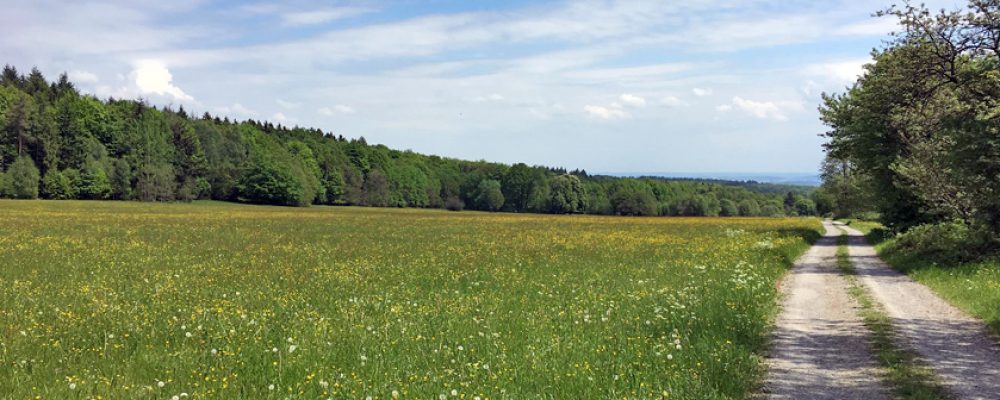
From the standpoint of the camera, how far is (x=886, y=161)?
33.4m

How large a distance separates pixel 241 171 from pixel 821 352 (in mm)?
126281

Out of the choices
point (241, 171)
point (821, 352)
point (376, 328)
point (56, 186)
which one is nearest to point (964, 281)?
point (821, 352)

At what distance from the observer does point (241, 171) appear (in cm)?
12269

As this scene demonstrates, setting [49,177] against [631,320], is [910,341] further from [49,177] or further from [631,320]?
[49,177]

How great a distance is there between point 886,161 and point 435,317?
3113 cm

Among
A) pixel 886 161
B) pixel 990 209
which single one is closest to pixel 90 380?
pixel 990 209

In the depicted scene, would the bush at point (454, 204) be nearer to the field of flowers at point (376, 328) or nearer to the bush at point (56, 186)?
the bush at point (56, 186)

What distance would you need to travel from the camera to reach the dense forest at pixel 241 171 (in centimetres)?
9956

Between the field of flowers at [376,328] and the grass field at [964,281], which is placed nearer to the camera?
Result: the field of flowers at [376,328]

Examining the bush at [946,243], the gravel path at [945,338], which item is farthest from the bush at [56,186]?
the gravel path at [945,338]

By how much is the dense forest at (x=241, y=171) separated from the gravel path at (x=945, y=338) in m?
108

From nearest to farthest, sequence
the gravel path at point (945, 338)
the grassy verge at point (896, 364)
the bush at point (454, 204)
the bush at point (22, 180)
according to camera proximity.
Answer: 1. the grassy verge at point (896, 364)
2. the gravel path at point (945, 338)
3. the bush at point (22, 180)
4. the bush at point (454, 204)

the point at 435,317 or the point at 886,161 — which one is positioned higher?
the point at 886,161

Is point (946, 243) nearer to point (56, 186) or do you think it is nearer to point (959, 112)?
point (959, 112)
